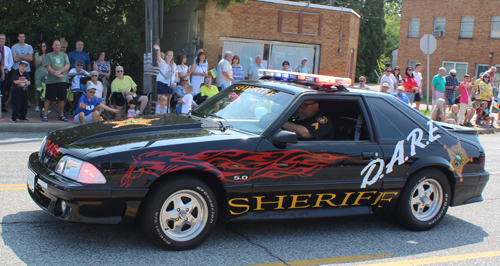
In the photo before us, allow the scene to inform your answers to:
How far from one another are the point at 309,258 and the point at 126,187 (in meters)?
1.66

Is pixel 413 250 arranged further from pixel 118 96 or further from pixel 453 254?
pixel 118 96

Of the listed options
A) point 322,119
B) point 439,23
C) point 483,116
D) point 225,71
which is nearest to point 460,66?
point 439,23

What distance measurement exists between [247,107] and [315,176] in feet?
3.23

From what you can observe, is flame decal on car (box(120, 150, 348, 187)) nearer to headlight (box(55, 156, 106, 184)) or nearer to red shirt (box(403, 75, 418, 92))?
headlight (box(55, 156, 106, 184))

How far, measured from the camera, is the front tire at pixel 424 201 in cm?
513

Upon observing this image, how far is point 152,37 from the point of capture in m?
11.3

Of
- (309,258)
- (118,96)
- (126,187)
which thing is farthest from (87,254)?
(118,96)

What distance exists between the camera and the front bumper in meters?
3.79

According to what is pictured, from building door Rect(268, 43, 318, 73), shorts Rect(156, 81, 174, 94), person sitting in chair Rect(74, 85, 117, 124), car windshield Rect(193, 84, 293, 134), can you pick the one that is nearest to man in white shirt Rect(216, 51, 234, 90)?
shorts Rect(156, 81, 174, 94)

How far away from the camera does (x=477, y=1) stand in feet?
109

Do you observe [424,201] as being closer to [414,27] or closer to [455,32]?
[455,32]

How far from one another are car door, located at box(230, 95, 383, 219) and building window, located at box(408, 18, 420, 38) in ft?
112

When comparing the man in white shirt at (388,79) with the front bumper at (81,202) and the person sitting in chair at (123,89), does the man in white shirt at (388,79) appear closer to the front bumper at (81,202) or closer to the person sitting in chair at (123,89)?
the person sitting in chair at (123,89)

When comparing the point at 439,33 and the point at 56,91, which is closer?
the point at 56,91
